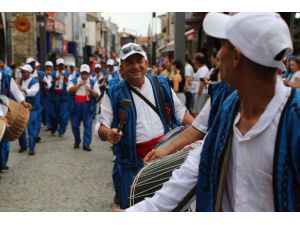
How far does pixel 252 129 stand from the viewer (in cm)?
169

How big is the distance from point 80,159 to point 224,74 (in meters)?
7.46

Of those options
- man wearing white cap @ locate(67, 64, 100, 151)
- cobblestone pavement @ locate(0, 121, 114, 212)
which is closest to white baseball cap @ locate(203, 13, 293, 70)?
cobblestone pavement @ locate(0, 121, 114, 212)

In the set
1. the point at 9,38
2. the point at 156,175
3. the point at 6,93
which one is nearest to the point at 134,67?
the point at 156,175

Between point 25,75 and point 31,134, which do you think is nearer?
point 31,134

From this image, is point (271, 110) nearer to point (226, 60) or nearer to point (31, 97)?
point (226, 60)

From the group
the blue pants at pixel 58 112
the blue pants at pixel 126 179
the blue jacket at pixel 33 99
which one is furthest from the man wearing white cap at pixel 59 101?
the blue pants at pixel 126 179

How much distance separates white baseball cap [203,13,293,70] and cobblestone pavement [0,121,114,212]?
4.41 m

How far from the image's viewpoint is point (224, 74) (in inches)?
68.7

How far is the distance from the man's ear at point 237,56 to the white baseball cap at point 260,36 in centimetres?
2

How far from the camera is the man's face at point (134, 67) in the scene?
168 inches

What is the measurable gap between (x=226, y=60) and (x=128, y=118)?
8.13ft

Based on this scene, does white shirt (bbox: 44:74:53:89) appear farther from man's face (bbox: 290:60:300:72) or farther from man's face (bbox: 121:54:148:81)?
man's face (bbox: 121:54:148:81)

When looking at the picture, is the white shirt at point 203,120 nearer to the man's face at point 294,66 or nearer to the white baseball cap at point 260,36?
the white baseball cap at point 260,36

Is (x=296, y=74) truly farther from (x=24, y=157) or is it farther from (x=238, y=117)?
(x=238, y=117)
